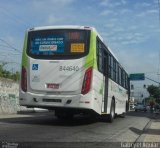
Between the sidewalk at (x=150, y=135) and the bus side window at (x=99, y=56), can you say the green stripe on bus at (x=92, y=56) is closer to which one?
the bus side window at (x=99, y=56)

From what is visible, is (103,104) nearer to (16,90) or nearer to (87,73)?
(87,73)

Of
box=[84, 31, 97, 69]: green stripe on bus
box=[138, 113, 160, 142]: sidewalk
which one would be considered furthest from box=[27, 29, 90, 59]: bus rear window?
box=[138, 113, 160, 142]: sidewalk

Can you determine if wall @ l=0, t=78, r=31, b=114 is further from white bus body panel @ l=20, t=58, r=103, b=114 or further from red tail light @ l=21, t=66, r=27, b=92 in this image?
white bus body panel @ l=20, t=58, r=103, b=114

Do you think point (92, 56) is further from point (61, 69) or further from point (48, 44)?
point (48, 44)

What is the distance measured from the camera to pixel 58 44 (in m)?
18.3

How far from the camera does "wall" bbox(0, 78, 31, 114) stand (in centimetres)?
3628

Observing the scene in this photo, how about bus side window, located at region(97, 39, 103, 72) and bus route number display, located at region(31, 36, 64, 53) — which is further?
bus side window, located at region(97, 39, 103, 72)

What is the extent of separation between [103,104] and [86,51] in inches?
126

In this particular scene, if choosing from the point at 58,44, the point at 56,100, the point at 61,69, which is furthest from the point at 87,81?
the point at 58,44

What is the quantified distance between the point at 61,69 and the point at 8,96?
20.3 meters

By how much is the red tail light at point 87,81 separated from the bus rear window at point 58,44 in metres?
0.70

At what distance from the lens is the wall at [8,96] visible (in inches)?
1428

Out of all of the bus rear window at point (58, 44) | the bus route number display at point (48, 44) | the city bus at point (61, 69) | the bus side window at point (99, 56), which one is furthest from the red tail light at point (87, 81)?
the bus route number display at point (48, 44)

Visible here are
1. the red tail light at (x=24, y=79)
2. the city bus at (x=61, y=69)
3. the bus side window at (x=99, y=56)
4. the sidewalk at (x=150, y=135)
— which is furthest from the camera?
the bus side window at (x=99, y=56)
